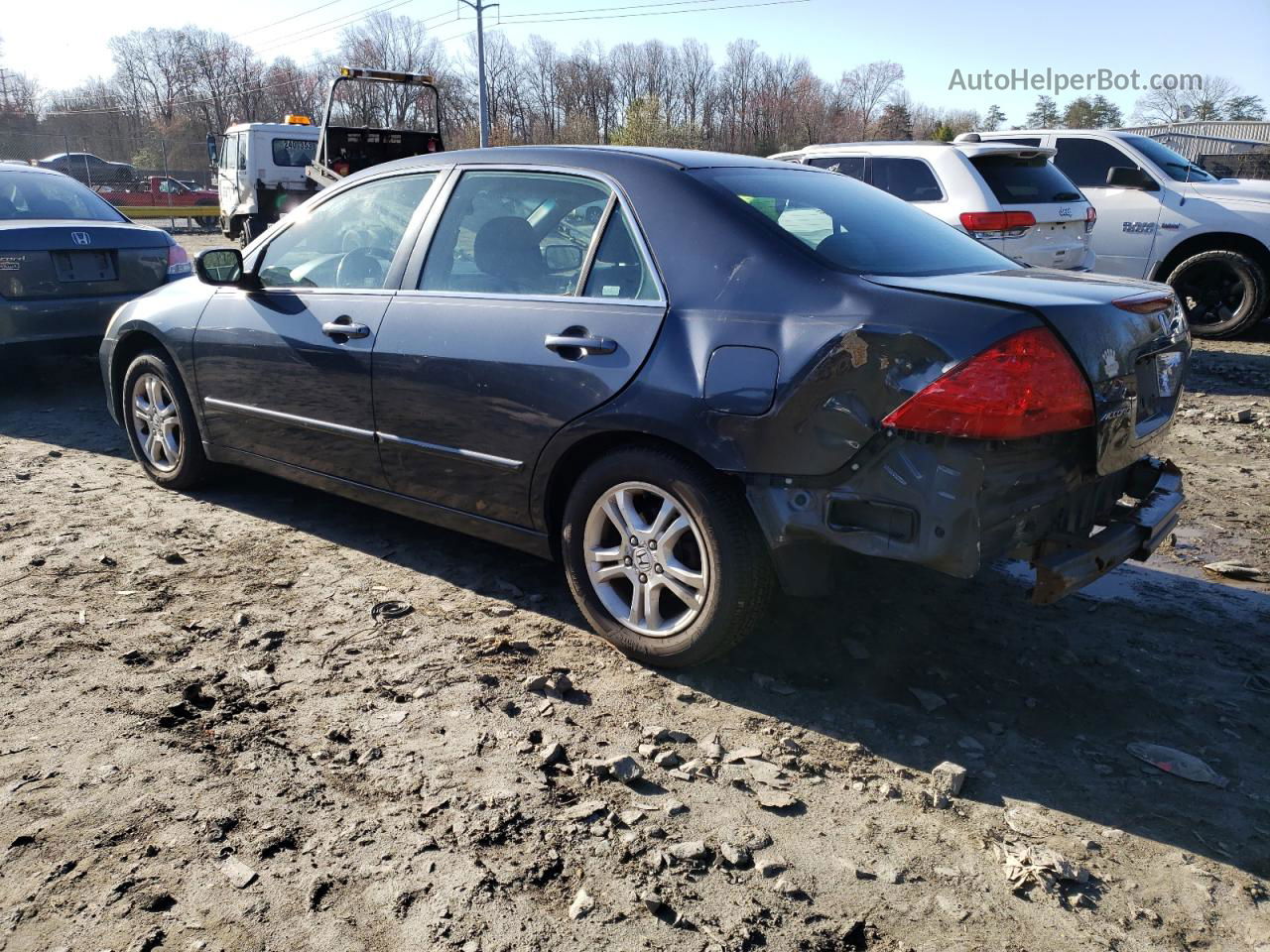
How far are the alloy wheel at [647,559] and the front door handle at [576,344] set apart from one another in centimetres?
46

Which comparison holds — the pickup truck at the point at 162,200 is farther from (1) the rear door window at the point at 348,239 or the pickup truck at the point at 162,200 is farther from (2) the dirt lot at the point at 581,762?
(2) the dirt lot at the point at 581,762

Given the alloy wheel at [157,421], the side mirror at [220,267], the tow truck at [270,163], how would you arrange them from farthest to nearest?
the tow truck at [270,163]
the alloy wheel at [157,421]
the side mirror at [220,267]

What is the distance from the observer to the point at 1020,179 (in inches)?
333

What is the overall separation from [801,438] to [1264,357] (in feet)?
26.7

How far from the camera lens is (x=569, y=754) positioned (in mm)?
2857

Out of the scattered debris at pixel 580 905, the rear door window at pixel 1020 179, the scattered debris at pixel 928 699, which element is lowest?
the scattered debris at pixel 580 905

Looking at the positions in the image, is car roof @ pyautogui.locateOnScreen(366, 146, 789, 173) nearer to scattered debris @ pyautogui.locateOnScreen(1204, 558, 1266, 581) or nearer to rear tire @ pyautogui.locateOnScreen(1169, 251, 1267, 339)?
scattered debris @ pyautogui.locateOnScreen(1204, 558, 1266, 581)

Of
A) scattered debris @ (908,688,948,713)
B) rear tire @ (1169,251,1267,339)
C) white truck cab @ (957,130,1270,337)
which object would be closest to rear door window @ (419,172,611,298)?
scattered debris @ (908,688,948,713)

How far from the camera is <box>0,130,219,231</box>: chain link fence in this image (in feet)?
96.5

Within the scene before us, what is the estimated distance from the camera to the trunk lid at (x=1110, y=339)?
2.73 m

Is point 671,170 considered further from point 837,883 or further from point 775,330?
point 837,883

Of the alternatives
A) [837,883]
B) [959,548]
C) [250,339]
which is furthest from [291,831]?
[250,339]

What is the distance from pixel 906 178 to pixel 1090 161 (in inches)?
113

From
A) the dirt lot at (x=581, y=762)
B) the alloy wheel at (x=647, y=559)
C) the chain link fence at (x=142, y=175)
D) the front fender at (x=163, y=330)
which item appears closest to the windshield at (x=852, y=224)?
the alloy wheel at (x=647, y=559)
